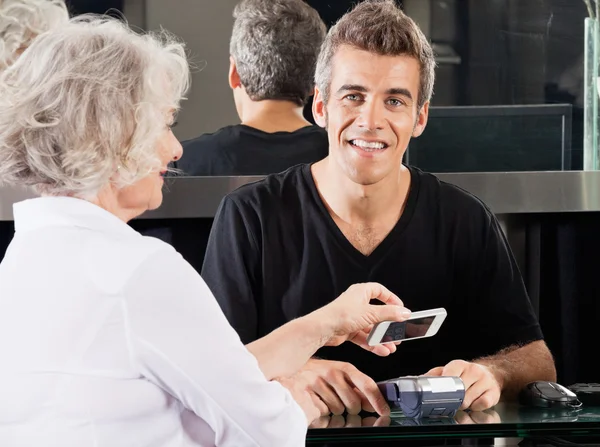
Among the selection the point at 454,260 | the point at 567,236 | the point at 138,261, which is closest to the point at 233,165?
the point at 454,260

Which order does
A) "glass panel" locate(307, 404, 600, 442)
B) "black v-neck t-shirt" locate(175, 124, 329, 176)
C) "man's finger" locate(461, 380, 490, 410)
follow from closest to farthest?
"glass panel" locate(307, 404, 600, 442) < "man's finger" locate(461, 380, 490, 410) < "black v-neck t-shirt" locate(175, 124, 329, 176)

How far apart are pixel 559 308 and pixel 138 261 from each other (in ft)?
5.42

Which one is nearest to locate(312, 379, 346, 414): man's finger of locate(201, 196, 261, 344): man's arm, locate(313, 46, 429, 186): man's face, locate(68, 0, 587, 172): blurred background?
locate(201, 196, 261, 344): man's arm

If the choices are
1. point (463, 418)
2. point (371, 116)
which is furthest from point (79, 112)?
point (371, 116)

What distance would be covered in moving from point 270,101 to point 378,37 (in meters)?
0.57

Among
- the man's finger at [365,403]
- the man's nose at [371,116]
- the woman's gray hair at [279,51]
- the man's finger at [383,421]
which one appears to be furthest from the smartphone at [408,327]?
the woman's gray hair at [279,51]

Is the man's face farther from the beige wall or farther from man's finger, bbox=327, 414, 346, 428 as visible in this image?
the beige wall

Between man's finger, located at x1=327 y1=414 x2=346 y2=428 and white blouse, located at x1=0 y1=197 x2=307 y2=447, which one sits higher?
white blouse, located at x1=0 y1=197 x2=307 y2=447

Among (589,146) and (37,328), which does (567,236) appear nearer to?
(589,146)

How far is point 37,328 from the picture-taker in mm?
995

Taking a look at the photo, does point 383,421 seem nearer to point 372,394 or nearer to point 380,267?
point 372,394

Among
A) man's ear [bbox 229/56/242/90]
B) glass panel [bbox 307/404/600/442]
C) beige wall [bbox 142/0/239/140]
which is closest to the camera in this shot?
glass panel [bbox 307/404/600/442]

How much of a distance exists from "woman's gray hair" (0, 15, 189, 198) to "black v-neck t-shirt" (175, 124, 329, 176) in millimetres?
1220

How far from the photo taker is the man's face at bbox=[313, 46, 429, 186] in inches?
72.7
